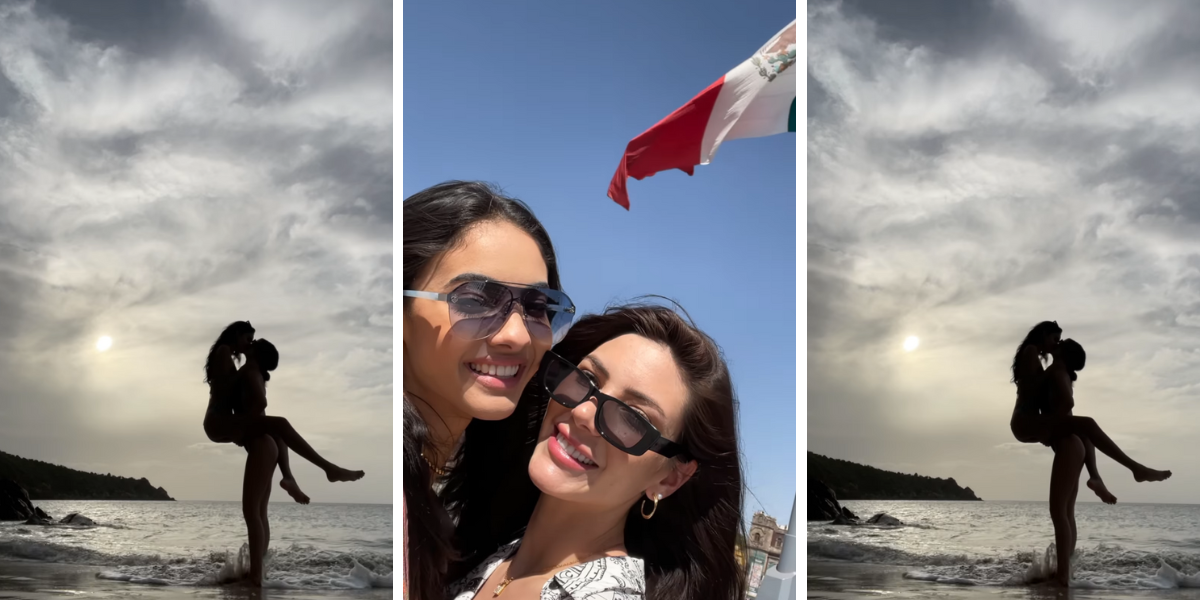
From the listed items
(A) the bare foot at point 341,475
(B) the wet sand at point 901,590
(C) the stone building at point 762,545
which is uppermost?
(A) the bare foot at point 341,475

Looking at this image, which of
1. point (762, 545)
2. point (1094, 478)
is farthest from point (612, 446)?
point (1094, 478)

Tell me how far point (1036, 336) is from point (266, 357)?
2.28 metres

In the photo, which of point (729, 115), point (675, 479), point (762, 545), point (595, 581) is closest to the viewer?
point (595, 581)

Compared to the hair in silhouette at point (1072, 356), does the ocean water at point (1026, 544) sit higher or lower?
lower

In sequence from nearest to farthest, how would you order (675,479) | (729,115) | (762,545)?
1. (675,479)
2. (762,545)
3. (729,115)

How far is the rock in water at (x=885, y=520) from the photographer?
2900 millimetres

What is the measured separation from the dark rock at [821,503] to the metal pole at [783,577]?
3.5 inches

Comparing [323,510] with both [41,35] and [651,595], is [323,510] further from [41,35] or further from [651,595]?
[41,35]

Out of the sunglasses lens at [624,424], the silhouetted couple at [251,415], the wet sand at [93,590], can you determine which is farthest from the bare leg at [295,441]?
the sunglasses lens at [624,424]

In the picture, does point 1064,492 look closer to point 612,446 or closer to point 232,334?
point 612,446

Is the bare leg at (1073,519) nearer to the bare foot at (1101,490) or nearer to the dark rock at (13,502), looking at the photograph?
the bare foot at (1101,490)

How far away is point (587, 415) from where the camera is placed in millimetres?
2750

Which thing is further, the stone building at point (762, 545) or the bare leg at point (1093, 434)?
the stone building at point (762, 545)

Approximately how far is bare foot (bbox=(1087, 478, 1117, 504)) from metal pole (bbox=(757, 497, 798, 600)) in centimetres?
86
